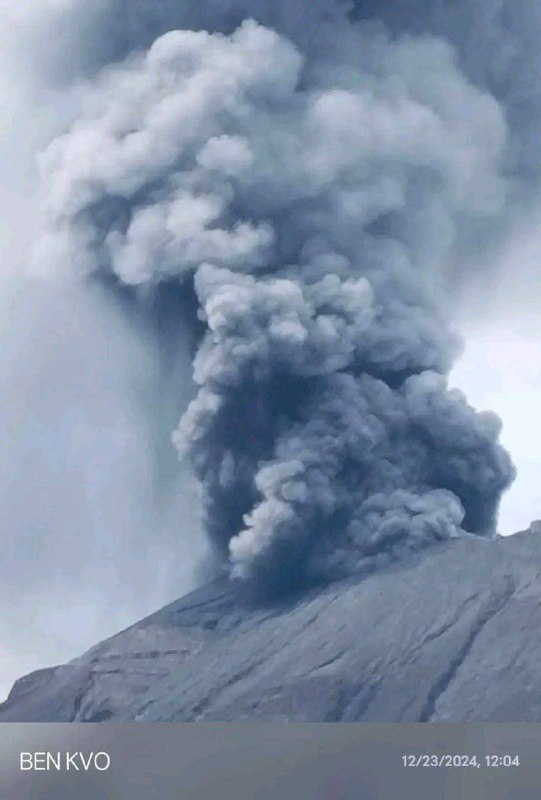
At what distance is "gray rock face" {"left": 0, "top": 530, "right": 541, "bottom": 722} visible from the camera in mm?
9602

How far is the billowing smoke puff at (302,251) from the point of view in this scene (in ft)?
33.9

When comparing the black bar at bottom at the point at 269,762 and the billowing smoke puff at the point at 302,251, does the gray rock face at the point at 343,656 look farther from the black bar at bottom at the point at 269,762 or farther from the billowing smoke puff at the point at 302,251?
the billowing smoke puff at the point at 302,251

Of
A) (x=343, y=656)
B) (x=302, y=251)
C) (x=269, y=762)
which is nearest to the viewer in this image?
(x=269, y=762)

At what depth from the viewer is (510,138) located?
1065 centimetres

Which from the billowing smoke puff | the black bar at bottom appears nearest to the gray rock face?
the black bar at bottom

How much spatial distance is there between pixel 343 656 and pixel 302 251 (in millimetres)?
2725

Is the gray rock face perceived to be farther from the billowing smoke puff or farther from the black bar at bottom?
the billowing smoke puff

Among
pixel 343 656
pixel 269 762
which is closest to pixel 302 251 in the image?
pixel 343 656

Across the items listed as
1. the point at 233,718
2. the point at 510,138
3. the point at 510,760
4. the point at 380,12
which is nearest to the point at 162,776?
the point at 233,718

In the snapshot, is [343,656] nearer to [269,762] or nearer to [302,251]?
[269,762]

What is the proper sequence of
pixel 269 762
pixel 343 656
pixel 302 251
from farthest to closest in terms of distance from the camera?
pixel 302 251 < pixel 343 656 < pixel 269 762

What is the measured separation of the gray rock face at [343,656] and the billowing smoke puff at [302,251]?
10.3 inches

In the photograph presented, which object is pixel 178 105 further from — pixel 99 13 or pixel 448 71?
pixel 448 71

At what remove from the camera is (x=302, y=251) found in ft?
35.0
